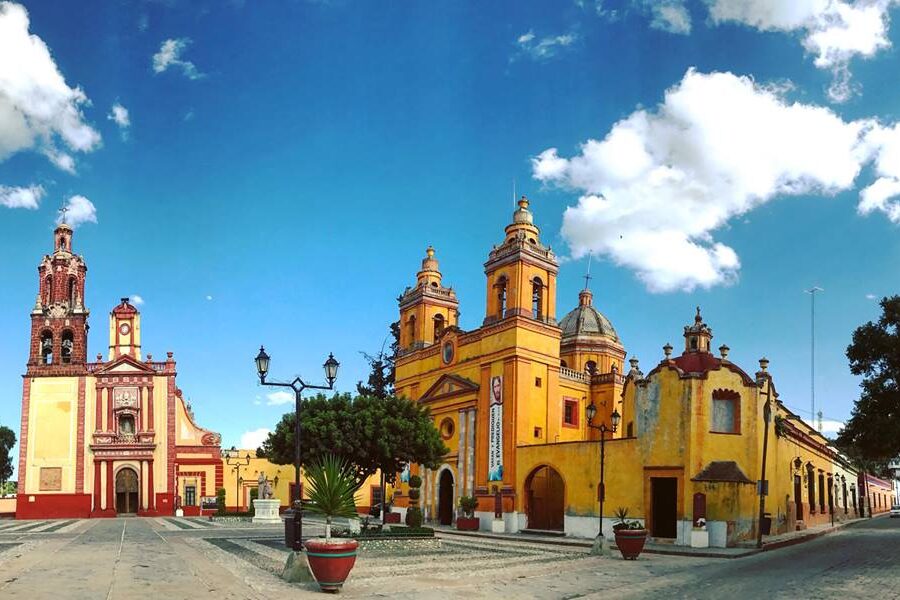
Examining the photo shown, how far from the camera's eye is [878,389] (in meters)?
32.2

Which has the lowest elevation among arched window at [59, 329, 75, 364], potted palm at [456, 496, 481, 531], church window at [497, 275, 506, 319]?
potted palm at [456, 496, 481, 531]

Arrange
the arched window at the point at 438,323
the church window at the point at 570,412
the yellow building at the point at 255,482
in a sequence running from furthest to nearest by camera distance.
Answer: the yellow building at the point at 255,482, the arched window at the point at 438,323, the church window at the point at 570,412

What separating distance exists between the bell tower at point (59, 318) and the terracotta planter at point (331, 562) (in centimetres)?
4716

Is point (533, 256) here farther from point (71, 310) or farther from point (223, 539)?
point (71, 310)

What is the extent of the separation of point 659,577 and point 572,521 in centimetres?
1487

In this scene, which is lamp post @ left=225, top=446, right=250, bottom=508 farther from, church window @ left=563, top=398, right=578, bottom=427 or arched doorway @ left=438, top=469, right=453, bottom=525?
church window @ left=563, top=398, right=578, bottom=427

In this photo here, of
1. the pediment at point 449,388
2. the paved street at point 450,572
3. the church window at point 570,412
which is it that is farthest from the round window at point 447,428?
the paved street at point 450,572

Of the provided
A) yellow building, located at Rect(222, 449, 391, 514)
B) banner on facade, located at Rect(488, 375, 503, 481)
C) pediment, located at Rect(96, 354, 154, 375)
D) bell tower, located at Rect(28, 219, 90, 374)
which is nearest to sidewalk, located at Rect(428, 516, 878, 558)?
banner on facade, located at Rect(488, 375, 503, 481)

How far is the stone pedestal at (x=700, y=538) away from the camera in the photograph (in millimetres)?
27922

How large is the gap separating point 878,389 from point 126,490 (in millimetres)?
45868

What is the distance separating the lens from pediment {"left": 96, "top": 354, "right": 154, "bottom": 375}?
56875 mm

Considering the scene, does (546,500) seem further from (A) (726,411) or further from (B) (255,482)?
(B) (255,482)

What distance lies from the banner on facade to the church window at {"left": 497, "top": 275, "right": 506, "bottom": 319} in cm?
333

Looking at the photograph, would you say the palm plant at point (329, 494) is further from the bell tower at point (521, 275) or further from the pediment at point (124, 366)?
the pediment at point (124, 366)
